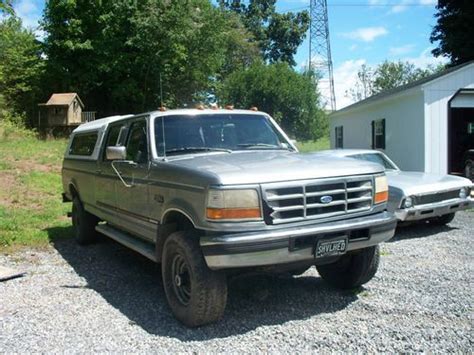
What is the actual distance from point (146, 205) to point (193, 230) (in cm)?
95

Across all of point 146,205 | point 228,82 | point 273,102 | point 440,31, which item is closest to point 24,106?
point 228,82

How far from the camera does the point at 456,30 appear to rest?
27094 millimetres

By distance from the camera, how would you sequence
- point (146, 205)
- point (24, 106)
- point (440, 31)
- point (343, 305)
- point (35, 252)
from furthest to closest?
point (24, 106)
point (440, 31)
point (35, 252)
point (146, 205)
point (343, 305)

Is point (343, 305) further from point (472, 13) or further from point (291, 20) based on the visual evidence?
point (291, 20)

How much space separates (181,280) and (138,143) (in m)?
1.84

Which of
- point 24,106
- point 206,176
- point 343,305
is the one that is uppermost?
point 24,106

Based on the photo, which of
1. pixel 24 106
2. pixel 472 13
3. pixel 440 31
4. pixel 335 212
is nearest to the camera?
pixel 335 212

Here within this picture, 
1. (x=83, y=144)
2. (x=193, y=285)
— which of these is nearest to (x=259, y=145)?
(x=193, y=285)

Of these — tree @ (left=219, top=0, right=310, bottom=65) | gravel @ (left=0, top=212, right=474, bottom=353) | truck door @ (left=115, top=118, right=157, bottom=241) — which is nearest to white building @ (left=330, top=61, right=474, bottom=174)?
gravel @ (left=0, top=212, right=474, bottom=353)

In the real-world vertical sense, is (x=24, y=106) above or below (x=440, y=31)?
below

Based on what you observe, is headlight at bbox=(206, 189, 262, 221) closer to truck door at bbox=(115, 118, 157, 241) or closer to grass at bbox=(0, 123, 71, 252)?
truck door at bbox=(115, 118, 157, 241)

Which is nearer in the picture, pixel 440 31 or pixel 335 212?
pixel 335 212

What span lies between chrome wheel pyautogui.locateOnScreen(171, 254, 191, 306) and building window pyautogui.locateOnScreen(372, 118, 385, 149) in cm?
1381

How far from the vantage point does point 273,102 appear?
44.9 meters
